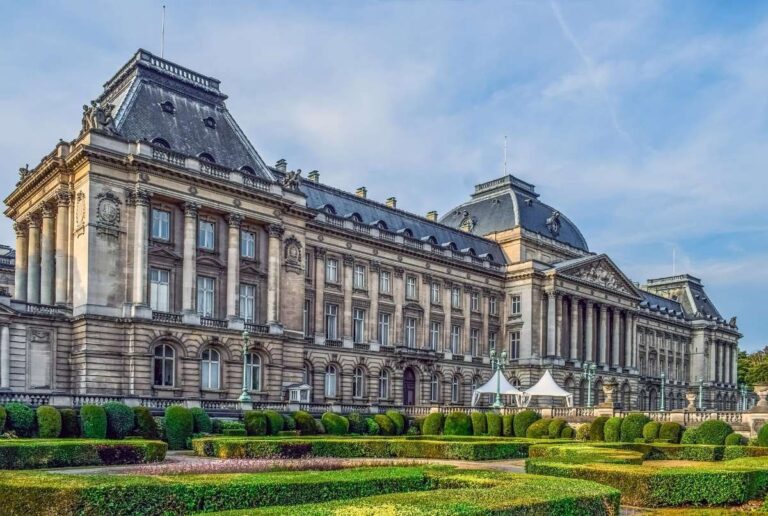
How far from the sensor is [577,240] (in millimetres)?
86750

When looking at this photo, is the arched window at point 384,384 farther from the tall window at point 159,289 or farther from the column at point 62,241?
the column at point 62,241

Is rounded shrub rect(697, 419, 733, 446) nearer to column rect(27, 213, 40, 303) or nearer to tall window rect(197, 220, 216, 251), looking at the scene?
tall window rect(197, 220, 216, 251)

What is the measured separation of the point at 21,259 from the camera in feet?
171

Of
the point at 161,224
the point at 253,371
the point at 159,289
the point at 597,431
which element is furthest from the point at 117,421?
the point at 597,431

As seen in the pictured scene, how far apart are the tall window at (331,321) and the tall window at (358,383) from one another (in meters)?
3.57

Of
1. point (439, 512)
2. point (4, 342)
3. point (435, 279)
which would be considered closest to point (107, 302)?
point (4, 342)

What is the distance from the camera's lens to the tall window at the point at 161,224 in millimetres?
46719

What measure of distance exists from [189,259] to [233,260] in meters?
3.27

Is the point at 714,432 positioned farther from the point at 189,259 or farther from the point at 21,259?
the point at 21,259

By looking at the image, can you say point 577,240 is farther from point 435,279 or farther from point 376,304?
point 376,304

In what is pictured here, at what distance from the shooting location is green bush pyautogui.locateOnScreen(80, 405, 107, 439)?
32156 mm

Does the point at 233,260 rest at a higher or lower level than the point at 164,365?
higher

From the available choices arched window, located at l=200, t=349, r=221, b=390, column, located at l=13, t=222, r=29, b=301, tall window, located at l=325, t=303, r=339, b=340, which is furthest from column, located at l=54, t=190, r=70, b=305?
tall window, located at l=325, t=303, r=339, b=340

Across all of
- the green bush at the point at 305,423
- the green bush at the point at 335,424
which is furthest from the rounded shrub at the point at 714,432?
the green bush at the point at 305,423
